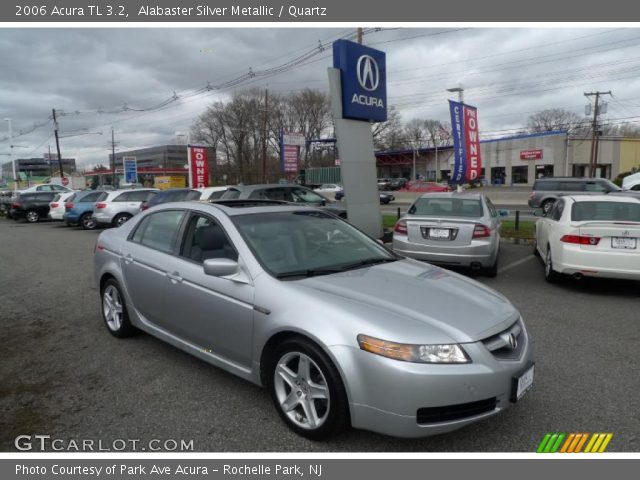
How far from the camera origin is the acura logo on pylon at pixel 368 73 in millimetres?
10922

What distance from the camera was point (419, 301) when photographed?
10.5 feet

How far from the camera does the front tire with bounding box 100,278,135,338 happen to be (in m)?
4.96

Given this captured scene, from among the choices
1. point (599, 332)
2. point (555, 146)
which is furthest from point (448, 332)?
point (555, 146)

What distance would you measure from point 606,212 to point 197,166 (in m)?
23.1

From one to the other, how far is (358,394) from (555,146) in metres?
61.5

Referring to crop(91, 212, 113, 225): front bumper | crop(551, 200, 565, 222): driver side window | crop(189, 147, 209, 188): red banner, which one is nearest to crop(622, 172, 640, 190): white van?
crop(551, 200, 565, 222): driver side window

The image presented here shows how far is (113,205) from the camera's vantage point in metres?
18.3

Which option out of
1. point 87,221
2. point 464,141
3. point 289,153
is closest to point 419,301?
point 464,141

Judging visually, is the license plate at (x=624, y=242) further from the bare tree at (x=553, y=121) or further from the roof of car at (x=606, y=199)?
the bare tree at (x=553, y=121)

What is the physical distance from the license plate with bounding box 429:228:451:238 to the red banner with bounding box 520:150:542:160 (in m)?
56.3

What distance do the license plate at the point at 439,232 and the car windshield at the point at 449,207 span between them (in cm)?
45

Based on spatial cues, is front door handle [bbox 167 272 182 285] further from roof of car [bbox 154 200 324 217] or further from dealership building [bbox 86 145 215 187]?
dealership building [bbox 86 145 215 187]
